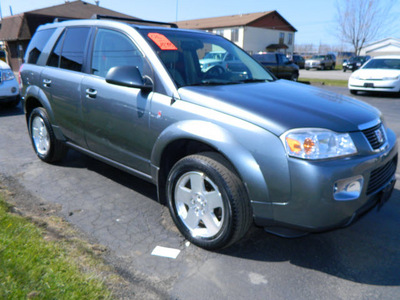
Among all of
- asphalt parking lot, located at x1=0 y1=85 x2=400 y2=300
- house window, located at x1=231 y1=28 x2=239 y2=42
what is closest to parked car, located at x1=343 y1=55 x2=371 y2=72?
house window, located at x1=231 y1=28 x2=239 y2=42

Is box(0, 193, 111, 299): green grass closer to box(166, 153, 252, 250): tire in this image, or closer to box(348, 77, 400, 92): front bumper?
box(166, 153, 252, 250): tire

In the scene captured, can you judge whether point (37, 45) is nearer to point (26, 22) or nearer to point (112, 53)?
point (112, 53)

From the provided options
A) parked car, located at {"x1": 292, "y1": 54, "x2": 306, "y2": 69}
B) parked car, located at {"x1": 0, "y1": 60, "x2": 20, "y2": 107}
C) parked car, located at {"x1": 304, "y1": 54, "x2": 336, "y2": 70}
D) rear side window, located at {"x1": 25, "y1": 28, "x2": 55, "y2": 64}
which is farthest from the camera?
parked car, located at {"x1": 304, "y1": 54, "x2": 336, "y2": 70}

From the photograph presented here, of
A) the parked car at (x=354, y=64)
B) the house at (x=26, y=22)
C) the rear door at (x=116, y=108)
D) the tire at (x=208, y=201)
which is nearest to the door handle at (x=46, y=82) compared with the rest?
the rear door at (x=116, y=108)

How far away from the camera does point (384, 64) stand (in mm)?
13391

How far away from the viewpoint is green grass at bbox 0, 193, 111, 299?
6.97ft

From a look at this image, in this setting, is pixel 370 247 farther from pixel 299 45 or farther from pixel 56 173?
pixel 299 45

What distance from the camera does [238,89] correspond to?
3088mm

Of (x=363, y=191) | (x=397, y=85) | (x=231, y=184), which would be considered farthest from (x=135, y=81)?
(x=397, y=85)

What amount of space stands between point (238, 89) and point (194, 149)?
65cm

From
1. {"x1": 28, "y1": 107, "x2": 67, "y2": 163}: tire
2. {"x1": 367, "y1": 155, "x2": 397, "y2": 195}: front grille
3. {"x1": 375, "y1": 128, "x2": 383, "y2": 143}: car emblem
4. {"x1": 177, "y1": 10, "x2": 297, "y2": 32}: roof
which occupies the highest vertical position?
{"x1": 177, "y1": 10, "x2": 297, "y2": 32}: roof

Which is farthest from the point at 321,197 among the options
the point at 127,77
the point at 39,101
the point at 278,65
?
the point at 278,65

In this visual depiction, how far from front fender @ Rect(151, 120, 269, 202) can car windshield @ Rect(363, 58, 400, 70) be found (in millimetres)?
12831

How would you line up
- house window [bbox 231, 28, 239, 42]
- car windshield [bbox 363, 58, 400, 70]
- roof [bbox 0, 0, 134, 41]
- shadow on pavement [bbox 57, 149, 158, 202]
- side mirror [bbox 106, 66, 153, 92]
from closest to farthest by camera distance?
side mirror [bbox 106, 66, 153, 92] < shadow on pavement [bbox 57, 149, 158, 202] < car windshield [bbox 363, 58, 400, 70] < roof [bbox 0, 0, 134, 41] < house window [bbox 231, 28, 239, 42]
